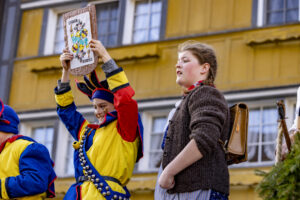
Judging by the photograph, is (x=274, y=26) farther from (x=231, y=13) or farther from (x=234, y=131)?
(x=234, y=131)

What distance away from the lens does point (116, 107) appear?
6246 millimetres

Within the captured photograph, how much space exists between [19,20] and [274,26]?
6087mm

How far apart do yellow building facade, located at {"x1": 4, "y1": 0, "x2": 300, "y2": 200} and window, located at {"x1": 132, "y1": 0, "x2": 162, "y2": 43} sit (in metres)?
0.08

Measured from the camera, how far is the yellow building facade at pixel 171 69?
13.9 m

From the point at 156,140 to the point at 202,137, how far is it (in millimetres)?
10035

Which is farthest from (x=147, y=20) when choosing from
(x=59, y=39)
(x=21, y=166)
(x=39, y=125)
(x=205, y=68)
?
(x=205, y=68)

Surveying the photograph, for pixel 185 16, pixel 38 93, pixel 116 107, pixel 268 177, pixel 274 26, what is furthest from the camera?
pixel 38 93

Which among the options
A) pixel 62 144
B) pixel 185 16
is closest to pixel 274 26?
pixel 185 16

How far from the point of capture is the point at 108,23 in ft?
54.2

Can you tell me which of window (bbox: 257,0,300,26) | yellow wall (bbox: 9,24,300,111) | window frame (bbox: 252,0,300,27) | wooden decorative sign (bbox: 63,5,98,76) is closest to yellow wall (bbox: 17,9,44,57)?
yellow wall (bbox: 9,24,300,111)

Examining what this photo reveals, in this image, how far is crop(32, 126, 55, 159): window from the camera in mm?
16391

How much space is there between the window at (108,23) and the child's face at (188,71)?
10417mm

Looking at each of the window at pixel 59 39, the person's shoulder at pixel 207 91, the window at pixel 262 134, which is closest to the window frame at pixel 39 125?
the window at pixel 59 39

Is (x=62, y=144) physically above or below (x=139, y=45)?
below
